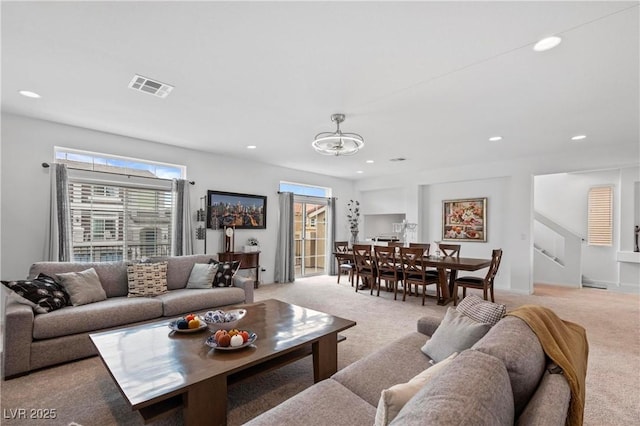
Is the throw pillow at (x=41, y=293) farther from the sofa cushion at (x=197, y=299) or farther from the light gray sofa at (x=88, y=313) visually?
the sofa cushion at (x=197, y=299)

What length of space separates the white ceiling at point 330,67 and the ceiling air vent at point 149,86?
0.32 ft

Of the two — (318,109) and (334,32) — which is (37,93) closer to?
(318,109)

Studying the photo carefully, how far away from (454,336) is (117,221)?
189 inches

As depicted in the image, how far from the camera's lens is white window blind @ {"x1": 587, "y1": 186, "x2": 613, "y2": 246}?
267 inches

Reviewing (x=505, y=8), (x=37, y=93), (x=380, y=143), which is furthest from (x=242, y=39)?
(x=380, y=143)

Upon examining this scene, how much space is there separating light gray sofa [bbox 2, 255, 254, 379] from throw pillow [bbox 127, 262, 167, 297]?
0.11m

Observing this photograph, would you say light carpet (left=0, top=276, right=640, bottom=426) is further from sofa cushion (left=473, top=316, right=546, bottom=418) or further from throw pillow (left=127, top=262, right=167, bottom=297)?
throw pillow (left=127, top=262, right=167, bottom=297)

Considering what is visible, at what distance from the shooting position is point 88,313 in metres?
2.85

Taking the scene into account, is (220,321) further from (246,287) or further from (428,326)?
(246,287)

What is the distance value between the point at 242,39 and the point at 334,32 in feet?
2.19

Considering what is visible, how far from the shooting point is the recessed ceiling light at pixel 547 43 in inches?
84.7

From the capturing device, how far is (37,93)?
314 cm

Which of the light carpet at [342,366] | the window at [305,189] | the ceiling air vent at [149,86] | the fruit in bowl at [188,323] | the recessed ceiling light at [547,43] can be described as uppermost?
the recessed ceiling light at [547,43]

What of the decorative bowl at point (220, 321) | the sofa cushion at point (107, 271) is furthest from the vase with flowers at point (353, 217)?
the decorative bowl at point (220, 321)
